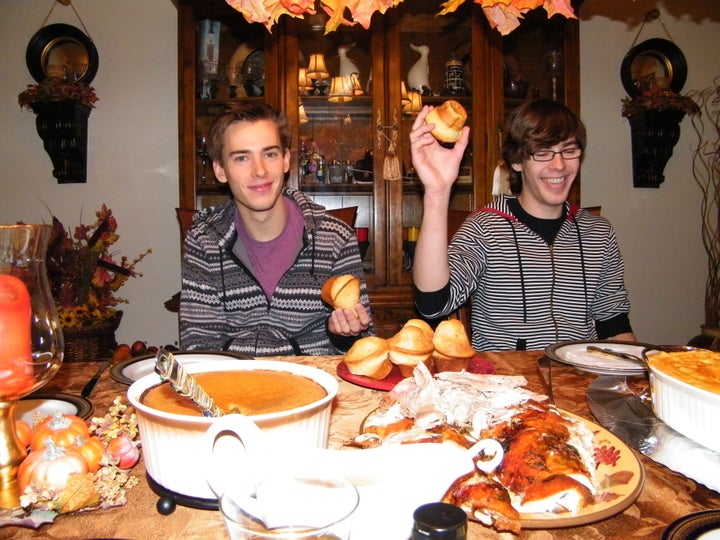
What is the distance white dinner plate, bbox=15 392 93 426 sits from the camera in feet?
3.08

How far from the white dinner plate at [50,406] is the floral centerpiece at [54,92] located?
8.53ft

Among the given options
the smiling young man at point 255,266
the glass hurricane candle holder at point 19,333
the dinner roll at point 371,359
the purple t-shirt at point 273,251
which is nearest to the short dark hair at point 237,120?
the smiling young man at point 255,266

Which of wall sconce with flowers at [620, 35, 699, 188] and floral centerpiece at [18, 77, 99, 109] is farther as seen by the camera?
wall sconce with flowers at [620, 35, 699, 188]

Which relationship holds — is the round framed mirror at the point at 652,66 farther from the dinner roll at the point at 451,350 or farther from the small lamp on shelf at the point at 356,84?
the dinner roll at the point at 451,350

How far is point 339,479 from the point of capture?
472 mm

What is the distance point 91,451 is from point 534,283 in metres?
1.54

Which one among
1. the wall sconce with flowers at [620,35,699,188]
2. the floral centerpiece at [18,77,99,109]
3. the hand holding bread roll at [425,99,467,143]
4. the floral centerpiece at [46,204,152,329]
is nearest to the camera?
the hand holding bread roll at [425,99,467,143]

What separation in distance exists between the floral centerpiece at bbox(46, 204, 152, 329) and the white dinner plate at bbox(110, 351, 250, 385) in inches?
60.8

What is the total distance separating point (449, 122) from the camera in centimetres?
136

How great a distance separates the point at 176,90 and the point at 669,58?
10.3 ft

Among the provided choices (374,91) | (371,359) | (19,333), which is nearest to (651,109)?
(374,91)

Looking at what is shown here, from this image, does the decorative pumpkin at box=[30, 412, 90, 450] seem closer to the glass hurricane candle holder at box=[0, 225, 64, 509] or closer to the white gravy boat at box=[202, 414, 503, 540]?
the glass hurricane candle holder at box=[0, 225, 64, 509]

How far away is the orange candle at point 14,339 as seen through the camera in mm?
638

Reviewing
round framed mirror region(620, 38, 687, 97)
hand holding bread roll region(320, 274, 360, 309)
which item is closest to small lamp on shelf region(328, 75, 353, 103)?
round framed mirror region(620, 38, 687, 97)
